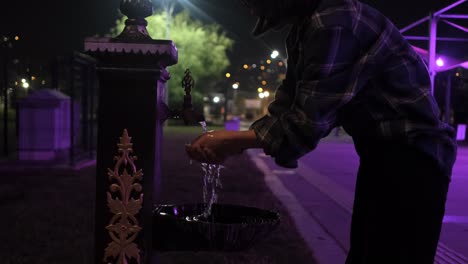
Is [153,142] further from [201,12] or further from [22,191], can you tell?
[201,12]

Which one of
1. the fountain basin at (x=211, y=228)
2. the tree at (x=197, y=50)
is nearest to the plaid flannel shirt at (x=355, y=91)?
the fountain basin at (x=211, y=228)

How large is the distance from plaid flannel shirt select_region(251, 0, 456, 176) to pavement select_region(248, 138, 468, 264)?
2.81m

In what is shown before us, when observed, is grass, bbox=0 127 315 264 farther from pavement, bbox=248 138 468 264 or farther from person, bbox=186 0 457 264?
person, bbox=186 0 457 264

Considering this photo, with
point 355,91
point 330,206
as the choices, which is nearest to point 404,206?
point 355,91

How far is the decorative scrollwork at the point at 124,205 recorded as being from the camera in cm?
206

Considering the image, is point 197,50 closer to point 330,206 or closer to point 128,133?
point 330,206

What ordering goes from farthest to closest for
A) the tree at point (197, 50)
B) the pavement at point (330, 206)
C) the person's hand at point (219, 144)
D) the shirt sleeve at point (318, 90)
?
the tree at point (197, 50) < the pavement at point (330, 206) < the person's hand at point (219, 144) < the shirt sleeve at point (318, 90)

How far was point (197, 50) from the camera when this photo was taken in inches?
1508

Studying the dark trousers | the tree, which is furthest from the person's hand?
the tree

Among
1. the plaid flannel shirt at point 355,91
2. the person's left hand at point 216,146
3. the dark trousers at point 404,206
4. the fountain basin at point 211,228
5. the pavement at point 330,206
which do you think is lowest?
the pavement at point 330,206

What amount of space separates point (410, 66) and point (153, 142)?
0.95 meters

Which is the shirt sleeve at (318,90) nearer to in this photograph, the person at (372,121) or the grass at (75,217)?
the person at (372,121)

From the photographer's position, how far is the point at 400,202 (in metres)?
1.63

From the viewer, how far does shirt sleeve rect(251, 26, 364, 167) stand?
5.02 ft
